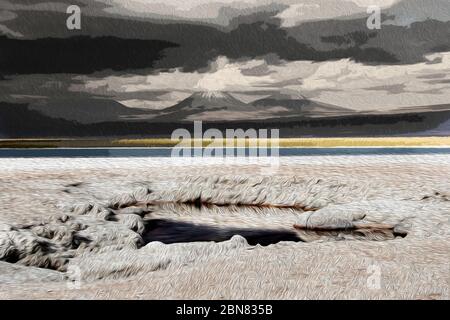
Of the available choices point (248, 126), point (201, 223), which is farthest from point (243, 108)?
point (201, 223)

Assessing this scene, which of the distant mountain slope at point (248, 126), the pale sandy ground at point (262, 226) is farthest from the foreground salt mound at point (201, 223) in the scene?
the distant mountain slope at point (248, 126)

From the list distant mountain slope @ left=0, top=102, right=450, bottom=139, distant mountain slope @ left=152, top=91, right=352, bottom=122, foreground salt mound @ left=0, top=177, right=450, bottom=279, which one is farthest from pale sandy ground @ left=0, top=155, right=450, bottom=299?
distant mountain slope @ left=152, top=91, right=352, bottom=122

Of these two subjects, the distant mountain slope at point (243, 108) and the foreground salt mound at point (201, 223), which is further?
the distant mountain slope at point (243, 108)

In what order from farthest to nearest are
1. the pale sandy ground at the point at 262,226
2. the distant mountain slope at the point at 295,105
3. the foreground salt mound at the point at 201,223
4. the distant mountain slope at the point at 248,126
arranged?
1. the distant mountain slope at the point at 295,105
2. the distant mountain slope at the point at 248,126
3. the foreground salt mound at the point at 201,223
4. the pale sandy ground at the point at 262,226

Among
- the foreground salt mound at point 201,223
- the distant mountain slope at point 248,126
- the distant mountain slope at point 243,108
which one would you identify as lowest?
the foreground salt mound at point 201,223

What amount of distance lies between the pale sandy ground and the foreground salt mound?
34 millimetres

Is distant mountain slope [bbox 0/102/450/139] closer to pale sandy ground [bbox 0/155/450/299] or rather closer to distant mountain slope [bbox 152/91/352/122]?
distant mountain slope [bbox 152/91/352/122]

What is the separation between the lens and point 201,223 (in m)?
7.92

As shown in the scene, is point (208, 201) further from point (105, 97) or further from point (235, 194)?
point (105, 97)

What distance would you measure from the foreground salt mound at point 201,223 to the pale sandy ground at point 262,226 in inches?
1.3

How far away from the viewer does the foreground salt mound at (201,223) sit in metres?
5.62

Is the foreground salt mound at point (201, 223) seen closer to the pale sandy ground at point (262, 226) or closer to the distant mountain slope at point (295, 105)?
the pale sandy ground at point (262, 226)

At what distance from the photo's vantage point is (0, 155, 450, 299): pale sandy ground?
4.23 meters

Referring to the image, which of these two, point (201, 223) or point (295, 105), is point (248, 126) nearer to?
point (295, 105)
